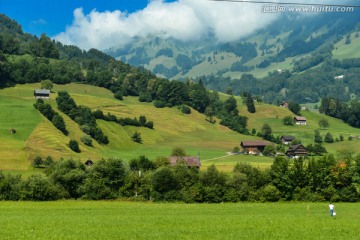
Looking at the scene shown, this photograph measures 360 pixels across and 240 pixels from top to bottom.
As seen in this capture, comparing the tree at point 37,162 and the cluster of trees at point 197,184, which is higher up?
the tree at point 37,162

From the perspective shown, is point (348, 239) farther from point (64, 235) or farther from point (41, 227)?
point (41, 227)

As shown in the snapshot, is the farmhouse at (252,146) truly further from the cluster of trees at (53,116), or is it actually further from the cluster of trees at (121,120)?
the cluster of trees at (53,116)

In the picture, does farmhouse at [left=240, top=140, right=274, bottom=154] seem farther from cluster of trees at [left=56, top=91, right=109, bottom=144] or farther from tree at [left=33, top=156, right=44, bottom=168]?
tree at [left=33, top=156, right=44, bottom=168]

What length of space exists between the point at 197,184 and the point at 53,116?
314 ft

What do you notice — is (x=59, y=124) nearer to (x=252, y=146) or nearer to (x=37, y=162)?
(x=37, y=162)

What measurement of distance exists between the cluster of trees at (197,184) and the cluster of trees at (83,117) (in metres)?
82.5

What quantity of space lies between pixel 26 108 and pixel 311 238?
151 meters

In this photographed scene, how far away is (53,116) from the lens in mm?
161250

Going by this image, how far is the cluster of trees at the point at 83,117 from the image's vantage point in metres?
166

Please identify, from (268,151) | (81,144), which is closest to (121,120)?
(81,144)

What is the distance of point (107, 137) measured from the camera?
16925 cm

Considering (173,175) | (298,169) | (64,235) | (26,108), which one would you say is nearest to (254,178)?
(298,169)

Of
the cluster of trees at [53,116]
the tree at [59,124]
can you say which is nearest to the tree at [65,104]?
the cluster of trees at [53,116]

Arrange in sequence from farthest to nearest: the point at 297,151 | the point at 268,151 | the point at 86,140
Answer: the point at 268,151 < the point at 297,151 < the point at 86,140
